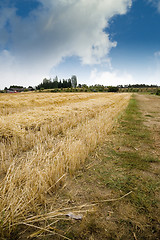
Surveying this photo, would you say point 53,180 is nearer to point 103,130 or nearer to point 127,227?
point 127,227

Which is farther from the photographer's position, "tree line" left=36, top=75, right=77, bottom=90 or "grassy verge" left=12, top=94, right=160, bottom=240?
"tree line" left=36, top=75, right=77, bottom=90

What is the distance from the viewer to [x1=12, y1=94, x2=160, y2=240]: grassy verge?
1.20 metres

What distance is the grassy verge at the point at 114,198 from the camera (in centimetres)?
120

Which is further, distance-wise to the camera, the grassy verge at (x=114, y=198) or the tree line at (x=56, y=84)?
the tree line at (x=56, y=84)

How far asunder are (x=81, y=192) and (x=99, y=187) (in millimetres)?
281

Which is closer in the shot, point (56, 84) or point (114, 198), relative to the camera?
point (114, 198)

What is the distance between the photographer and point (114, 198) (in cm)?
159

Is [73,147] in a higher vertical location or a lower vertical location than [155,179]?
higher

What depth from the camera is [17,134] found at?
11.3 ft

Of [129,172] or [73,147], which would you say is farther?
[73,147]

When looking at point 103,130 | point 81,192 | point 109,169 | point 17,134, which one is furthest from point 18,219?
point 103,130

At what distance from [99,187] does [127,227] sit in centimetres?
60

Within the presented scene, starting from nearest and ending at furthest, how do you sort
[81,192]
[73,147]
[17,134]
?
1. [81,192]
2. [73,147]
3. [17,134]

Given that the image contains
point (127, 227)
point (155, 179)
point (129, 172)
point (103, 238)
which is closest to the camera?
point (103, 238)
